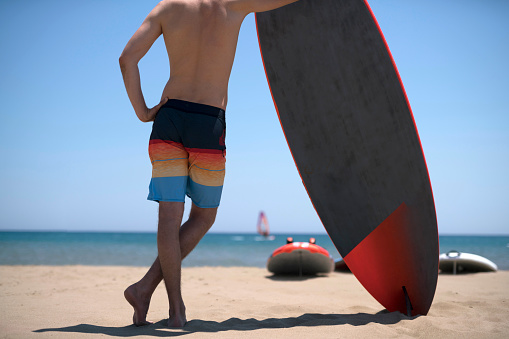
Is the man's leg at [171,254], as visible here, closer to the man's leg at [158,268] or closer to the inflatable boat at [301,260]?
the man's leg at [158,268]

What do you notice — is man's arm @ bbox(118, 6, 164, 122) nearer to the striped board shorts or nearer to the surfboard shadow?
the striped board shorts

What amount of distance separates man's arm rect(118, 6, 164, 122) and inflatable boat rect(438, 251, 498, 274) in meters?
5.63

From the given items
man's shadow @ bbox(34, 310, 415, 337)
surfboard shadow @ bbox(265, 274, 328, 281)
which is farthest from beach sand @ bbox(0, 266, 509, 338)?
surfboard shadow @ bbox(265, 274, 328, 281)

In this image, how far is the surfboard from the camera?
2.70 m

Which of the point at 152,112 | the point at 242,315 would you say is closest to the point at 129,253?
the point at 242,315

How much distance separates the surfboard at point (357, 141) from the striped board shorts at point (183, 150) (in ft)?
2.97

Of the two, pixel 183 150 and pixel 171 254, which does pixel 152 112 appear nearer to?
pixel 183 150

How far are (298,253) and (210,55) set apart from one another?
441cm

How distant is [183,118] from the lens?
7.38 feet

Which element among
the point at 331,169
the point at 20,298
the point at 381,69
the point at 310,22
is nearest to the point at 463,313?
the point at 331,169

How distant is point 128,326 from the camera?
7.38 ft

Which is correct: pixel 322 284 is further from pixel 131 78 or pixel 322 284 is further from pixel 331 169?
pixel 131 78

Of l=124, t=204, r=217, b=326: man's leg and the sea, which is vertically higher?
l=124, t=204, r=217, b=326: man's leg

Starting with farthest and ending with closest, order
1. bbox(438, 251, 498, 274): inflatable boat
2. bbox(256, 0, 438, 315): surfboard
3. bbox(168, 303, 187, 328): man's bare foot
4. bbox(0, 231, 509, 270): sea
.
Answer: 1. bbox(0, 231, 509, 270): sea
2. bbox(438, 251, 498, 274): inflatable boat
3. bbox(256, 0, 438, 315): surfboard
4. bbox(168, 303, 187, 328): man's bare foot
